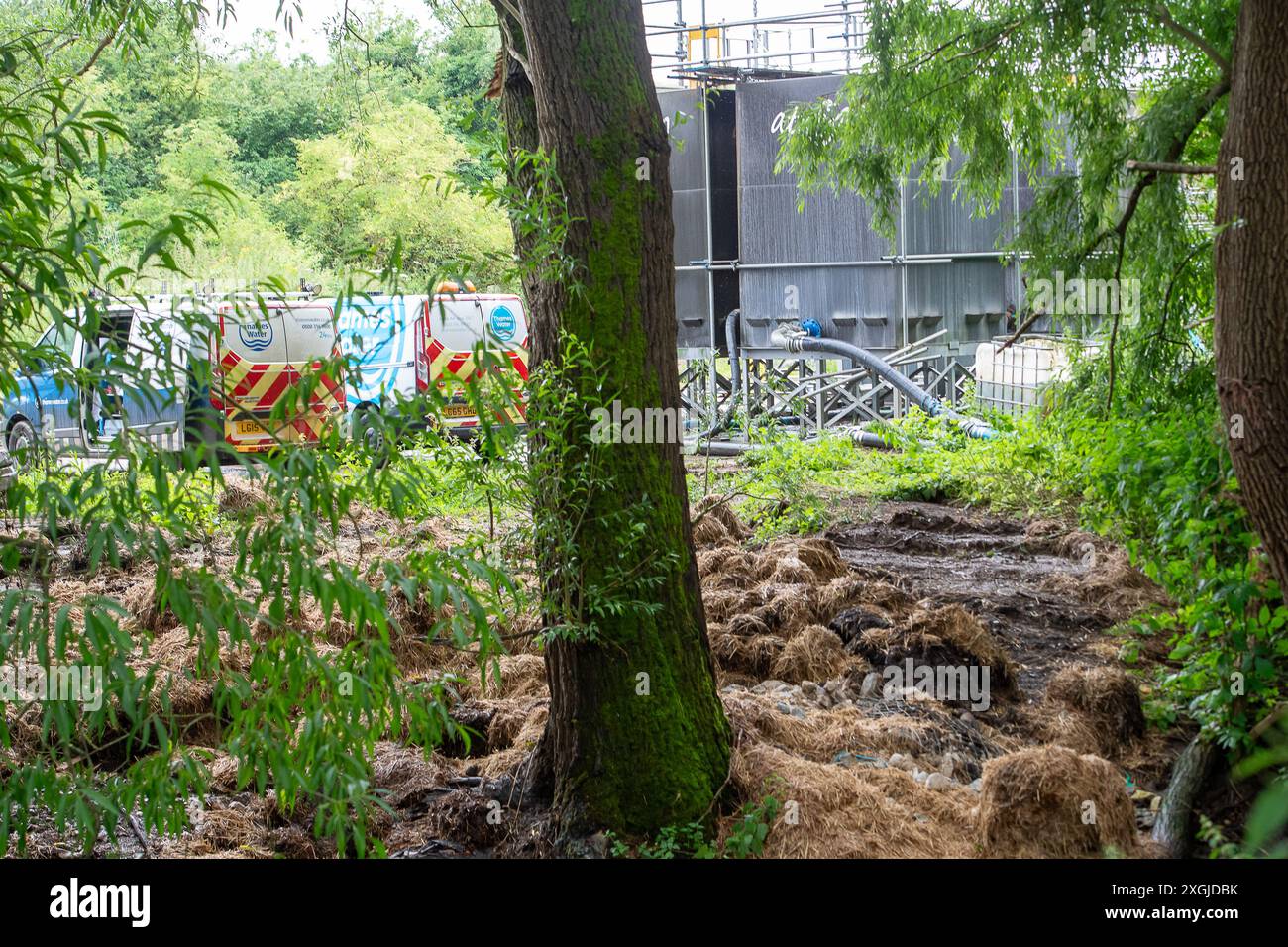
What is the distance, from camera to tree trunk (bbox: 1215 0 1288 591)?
5820mm

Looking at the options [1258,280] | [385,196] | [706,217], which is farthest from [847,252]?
[385,196]

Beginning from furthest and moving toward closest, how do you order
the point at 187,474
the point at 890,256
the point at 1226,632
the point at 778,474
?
the point at 890,256 < the point at 778,474 < the point at 1226,632 < the point at 187,474

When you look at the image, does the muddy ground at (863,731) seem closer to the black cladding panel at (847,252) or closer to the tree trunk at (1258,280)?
the tree trunk at (1258,280)

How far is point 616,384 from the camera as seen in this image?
211 inches

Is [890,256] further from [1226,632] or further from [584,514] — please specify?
[584,514]

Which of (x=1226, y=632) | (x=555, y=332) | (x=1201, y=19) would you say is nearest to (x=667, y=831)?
(x=555, y=332)

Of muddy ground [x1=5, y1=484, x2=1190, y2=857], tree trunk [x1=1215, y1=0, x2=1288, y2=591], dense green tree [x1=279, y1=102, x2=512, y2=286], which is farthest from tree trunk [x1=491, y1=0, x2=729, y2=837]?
dense green tree [x1=279, y1=102, x2=512, y2=286]

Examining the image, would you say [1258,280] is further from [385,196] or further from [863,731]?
[385,196]

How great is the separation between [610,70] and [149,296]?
278cm

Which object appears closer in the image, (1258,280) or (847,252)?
(1258,280)

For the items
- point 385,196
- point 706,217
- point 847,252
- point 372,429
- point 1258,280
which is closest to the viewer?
point 372,429

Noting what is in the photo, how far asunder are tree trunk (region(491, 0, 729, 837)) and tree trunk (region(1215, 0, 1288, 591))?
265 cm

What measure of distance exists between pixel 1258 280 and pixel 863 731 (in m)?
2.92
